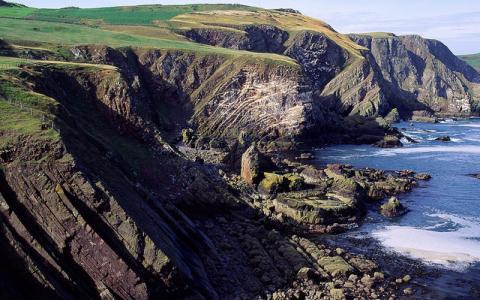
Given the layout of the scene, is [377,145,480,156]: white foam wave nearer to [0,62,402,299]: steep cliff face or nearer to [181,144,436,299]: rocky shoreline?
[181,144,436,299]: rocky shoreline

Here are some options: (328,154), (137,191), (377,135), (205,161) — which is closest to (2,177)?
(137,191)

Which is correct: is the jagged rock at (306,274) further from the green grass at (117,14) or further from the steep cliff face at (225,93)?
the green grass at (117,14)

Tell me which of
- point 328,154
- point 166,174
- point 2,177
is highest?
point 2,177

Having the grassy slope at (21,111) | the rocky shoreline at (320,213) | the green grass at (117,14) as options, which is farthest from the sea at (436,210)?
the green grass at (117,14)

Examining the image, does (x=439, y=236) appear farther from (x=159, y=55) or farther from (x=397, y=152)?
(x=159, y=55)

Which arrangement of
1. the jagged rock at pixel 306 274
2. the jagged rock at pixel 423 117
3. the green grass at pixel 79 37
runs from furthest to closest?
1. the jagged rock at pixel 423 117
2. the green grass at pixel 79 37
3. the jagged rock at pixel 306 274

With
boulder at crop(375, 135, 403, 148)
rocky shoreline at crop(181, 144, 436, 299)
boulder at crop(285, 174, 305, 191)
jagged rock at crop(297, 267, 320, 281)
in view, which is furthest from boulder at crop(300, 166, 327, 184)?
boulder at crop(375, 135, 403, 148)

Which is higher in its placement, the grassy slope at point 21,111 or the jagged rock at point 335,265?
the grassy slope at point 21,111

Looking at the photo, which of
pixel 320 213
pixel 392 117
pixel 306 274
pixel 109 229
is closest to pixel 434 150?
pixel 392 117
